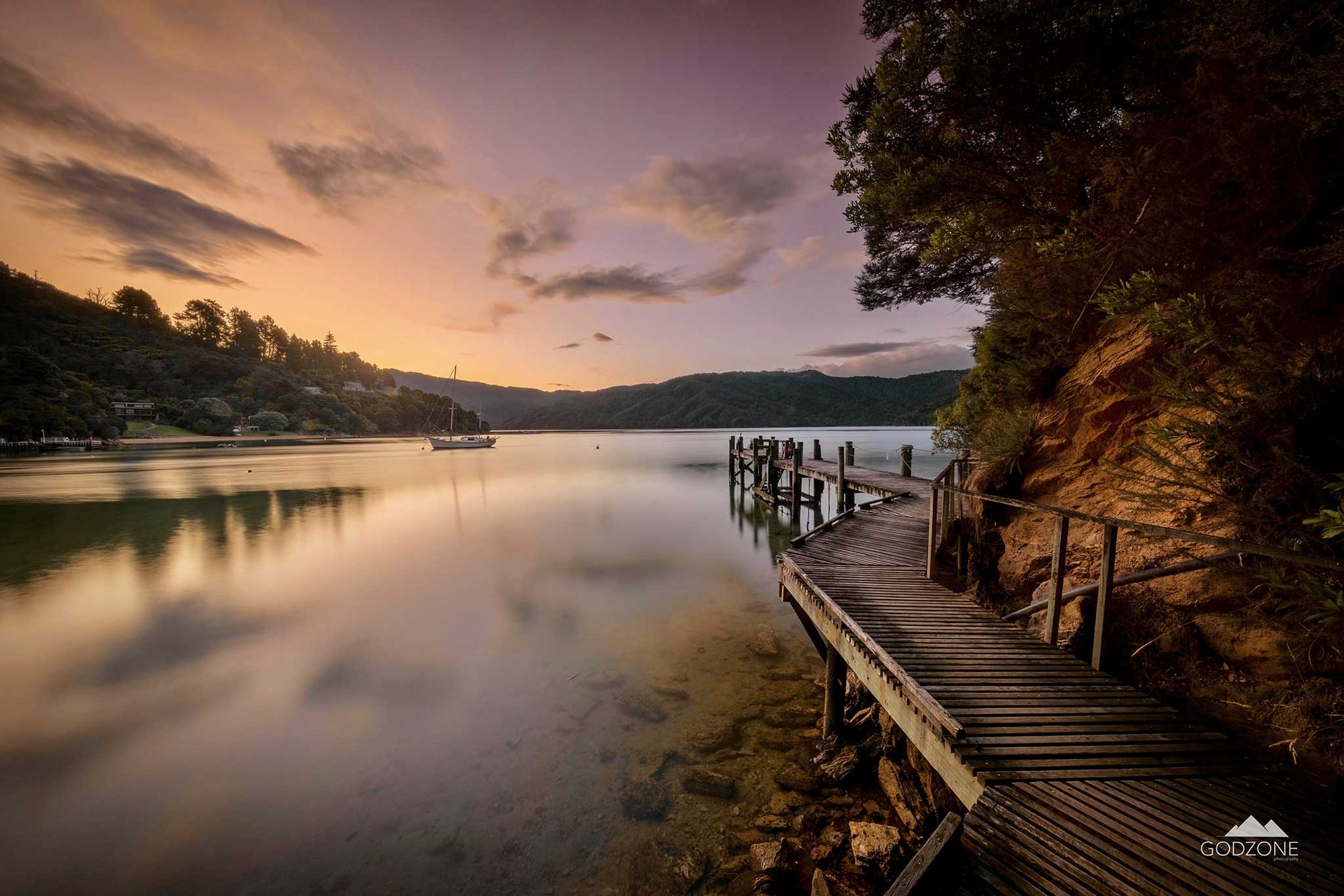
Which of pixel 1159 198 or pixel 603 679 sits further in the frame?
pixel 603 679

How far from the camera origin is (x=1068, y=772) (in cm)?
314

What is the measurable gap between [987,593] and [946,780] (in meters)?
3.63

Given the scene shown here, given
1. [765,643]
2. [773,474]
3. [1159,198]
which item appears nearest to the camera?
[1159,198]

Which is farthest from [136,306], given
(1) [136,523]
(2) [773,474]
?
(2) [773,474]

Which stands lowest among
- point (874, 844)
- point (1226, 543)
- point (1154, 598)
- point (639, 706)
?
point (639, 706)

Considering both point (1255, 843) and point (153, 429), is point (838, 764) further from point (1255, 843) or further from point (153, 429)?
point (153, 429)

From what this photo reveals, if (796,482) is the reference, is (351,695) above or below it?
below

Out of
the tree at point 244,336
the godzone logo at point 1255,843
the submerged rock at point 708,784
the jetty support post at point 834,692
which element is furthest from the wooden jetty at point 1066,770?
the tree at point 244,336

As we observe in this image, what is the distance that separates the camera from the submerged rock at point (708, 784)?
530 cm

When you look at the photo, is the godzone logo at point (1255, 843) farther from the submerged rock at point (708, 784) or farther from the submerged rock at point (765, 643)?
the submerged rock at point (765, 643)

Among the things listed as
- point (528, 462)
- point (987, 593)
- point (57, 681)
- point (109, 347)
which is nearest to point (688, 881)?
point (987, 593)

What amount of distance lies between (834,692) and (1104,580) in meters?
3.39

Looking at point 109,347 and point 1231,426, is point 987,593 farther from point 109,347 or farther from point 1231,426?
point 109,347

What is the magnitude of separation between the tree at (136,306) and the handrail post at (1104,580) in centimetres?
17940
